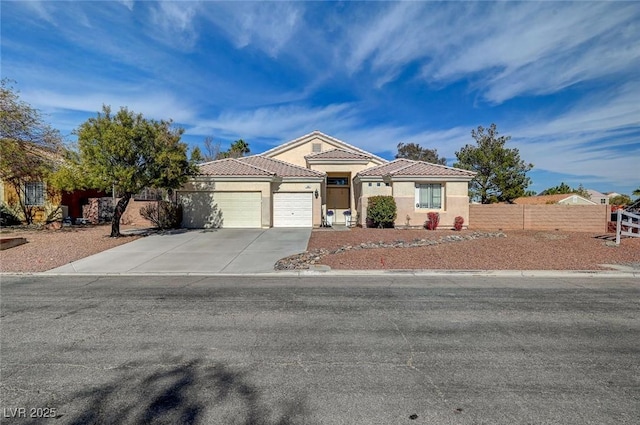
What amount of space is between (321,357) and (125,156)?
14.3 meters

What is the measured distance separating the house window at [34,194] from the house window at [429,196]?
2501cm

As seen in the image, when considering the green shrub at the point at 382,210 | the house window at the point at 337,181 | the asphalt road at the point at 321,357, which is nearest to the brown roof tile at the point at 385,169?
the green shrub at the point at 382,210

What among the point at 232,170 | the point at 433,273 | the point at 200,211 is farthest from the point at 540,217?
the point at 200,211

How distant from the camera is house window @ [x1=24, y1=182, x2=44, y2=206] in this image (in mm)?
22345

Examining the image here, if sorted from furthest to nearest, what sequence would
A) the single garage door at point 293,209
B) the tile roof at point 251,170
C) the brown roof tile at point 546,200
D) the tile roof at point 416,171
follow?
→ the brown roof tile at point 546,200 < the tile roof at point 416,171 < the single garage door at point 293,209 < the tile roof at point 251,170

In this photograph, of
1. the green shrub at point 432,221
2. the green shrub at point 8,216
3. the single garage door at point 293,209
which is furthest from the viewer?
the green shrub at point 8,216

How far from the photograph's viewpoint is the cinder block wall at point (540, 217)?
70.1 feet

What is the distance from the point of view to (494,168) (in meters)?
31.1

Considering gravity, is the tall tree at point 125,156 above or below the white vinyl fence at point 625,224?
above

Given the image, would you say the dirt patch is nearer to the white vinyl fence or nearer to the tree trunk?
the white vinyl fence

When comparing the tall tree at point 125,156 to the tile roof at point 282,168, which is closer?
the tall tree at point 125,156

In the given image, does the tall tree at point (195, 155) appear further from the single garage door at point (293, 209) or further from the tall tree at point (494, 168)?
the tall tree at point (494, 168)

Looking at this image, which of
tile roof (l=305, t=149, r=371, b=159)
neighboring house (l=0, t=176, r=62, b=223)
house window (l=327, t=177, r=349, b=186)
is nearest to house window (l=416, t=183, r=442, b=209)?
tile roof (l=305, t=149, r=371, b=159)

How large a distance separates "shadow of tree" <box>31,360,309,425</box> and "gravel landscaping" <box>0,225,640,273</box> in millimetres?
6666
